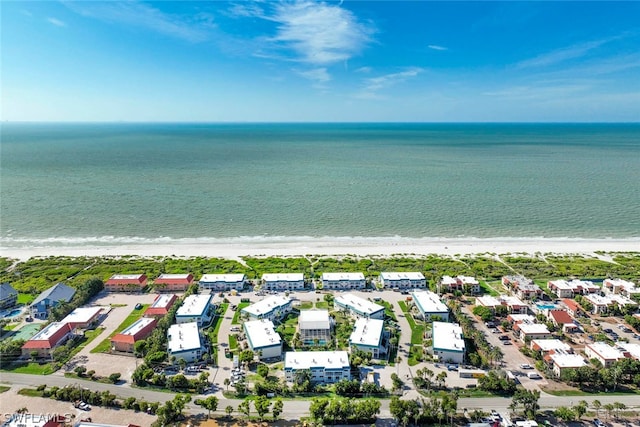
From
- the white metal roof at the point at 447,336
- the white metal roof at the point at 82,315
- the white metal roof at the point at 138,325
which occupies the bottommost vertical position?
the white metal roof at the point at 82,315

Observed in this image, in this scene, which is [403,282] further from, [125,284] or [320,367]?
[125,284]

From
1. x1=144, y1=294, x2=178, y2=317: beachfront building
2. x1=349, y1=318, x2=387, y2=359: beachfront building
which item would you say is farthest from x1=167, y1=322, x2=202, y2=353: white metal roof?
x1=349, y1=318, x2=387, y2=359: beachfront building

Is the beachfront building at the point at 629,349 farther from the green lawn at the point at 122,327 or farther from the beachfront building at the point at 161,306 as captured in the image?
the green lawn at the point at 122,327

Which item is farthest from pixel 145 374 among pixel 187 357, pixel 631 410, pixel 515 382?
pixel 631 410

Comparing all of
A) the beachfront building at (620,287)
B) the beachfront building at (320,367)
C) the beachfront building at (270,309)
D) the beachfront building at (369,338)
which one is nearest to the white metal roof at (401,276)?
the beachfront building at (369,338)

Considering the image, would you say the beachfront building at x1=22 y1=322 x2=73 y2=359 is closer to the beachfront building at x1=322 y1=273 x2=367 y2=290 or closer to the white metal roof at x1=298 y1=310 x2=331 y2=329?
the white metal roof at x1=298 y1=310 x2=331 y2=329

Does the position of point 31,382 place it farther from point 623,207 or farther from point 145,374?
point 623,207
